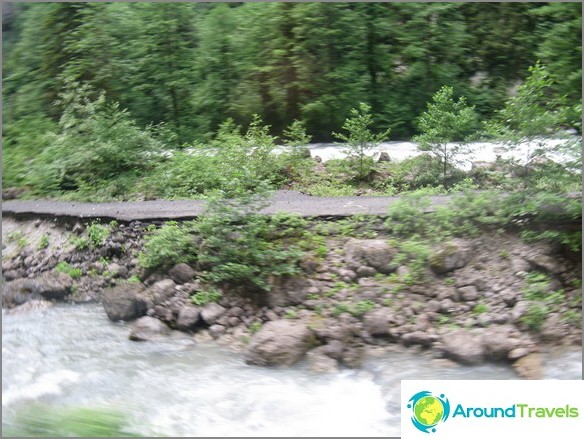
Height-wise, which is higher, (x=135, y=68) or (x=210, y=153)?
(x=135, y=68)

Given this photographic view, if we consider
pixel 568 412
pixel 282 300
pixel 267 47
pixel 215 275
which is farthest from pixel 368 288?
pixel 267 47

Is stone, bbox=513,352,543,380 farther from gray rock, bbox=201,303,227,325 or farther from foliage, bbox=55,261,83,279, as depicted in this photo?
foliage, bbox=55,261,83,279

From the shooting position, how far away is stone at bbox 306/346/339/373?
15.0ft

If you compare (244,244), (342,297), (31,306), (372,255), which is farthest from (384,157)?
(31,306)

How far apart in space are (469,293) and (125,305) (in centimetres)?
293

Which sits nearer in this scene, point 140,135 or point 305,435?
point 305,435

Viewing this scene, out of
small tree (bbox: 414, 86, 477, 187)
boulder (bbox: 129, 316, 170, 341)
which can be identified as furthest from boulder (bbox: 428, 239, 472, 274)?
boulder (bbox: 129, 316, 170, 341)

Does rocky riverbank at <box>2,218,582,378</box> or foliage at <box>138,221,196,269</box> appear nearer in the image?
rocky riverbank at <box>2,218,582,378</box>

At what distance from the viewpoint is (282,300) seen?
501 centimetres

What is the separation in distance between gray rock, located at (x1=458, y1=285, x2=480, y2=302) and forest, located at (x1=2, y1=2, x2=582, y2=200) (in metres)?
1.04

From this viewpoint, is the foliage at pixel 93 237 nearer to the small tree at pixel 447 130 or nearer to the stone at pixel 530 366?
the small tree at pixel 447 130

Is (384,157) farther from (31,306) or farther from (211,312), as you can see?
(31,306)

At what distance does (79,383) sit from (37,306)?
966mm

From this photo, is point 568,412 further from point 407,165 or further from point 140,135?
point 140,135
